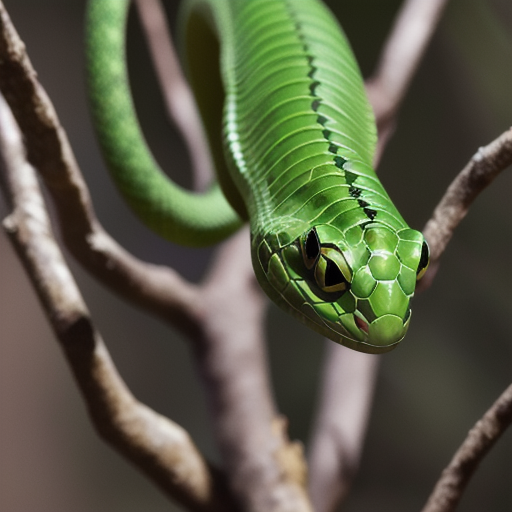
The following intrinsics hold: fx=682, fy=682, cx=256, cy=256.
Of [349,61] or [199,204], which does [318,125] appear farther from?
[199,204]

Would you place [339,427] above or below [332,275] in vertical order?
below

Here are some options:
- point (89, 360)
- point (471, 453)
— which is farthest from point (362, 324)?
point (89, 360)

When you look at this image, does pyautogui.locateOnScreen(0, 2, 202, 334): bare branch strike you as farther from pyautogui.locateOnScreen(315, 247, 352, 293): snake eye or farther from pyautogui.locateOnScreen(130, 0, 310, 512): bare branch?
pyautogui.locateOnScreen(315, 247, 352, 293): snake eye

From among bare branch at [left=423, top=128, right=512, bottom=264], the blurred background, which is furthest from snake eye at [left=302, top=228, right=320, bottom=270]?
the blurred background

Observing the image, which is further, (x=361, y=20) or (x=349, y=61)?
(x=361, y=20)

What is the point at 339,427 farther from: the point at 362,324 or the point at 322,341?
the point at 362,324

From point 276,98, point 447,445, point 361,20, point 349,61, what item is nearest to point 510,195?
point 349,61
